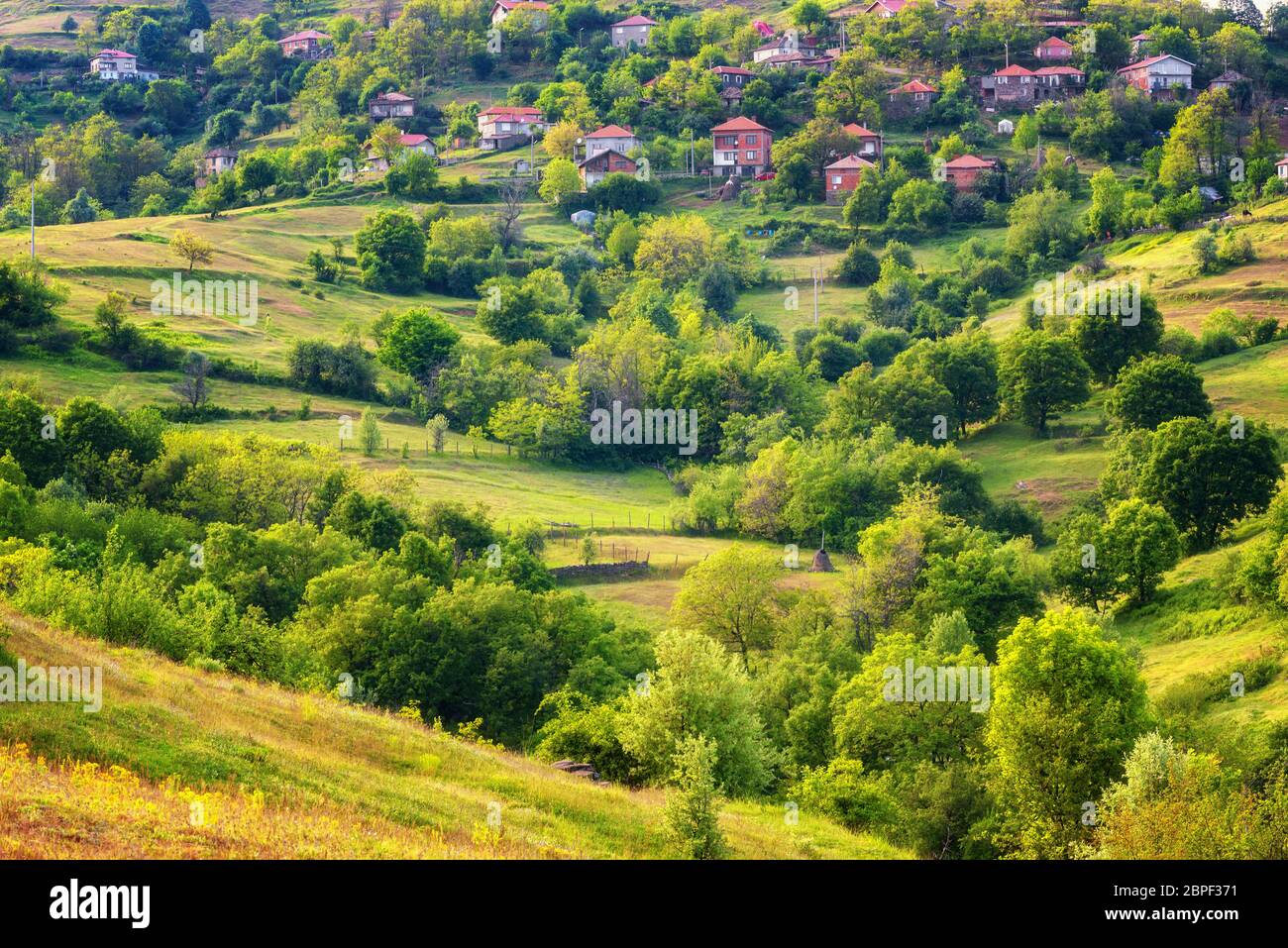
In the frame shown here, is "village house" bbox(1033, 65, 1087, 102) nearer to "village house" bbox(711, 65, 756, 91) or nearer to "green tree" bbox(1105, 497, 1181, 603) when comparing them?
"village house" bbox(711, 65, 756, 91)

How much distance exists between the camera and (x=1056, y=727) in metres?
35.2

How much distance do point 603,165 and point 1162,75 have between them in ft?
175

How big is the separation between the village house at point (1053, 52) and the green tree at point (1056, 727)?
122652mm

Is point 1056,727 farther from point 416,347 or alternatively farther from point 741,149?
point 741,149

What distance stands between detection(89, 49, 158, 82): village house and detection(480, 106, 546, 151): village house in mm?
55001

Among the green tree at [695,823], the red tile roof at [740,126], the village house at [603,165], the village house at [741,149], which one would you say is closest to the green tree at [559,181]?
the village house at [603,165]

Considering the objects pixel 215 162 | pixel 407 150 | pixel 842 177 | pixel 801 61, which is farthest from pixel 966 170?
pixel 215 162

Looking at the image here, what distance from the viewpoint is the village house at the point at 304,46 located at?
589 feet

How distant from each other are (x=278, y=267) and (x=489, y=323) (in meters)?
15.7

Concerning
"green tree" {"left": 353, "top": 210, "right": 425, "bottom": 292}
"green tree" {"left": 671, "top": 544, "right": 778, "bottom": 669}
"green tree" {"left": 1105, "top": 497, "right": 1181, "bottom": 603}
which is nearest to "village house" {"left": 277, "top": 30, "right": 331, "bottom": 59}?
"green tree" {"left": 353, "top": 210, "right": 425, "bottom": 292}

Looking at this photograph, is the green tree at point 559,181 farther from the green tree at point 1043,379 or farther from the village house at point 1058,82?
the green tree at point 1043,379

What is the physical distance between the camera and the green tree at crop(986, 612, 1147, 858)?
34312 millimetres

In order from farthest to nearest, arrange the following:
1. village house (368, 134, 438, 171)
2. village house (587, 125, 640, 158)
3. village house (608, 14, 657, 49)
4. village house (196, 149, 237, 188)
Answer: village house (608, 14, 657, 49) < village house (196, 149, 237, 188) < village house (368, 134, 438, 171) < village house (587, 125, 640, 158)

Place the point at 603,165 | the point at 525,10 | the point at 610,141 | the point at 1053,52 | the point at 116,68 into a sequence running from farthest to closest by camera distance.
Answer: the point at 116,68
the point at 525,10
the point at 1053,52
the point at 610,141
the point at 603,165
